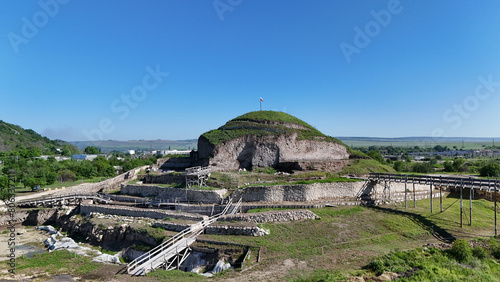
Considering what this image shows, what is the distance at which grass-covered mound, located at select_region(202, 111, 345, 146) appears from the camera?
129 feet

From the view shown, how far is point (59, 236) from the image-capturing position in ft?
83.6

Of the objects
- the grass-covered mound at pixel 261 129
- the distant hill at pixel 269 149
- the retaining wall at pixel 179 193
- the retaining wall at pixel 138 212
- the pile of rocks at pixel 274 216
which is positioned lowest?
the retaining wall at pixel 138 212

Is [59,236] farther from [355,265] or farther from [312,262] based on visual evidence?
[355,265]

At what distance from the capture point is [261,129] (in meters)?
40.9

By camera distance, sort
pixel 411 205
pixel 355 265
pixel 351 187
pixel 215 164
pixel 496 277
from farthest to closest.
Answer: pixel 215 164
pixel 351 187
pixel 411 205
pixel 355 265
pixel 496 277

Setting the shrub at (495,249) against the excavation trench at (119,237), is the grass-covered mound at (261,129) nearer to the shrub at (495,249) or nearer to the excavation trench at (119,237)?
the excavation trench at (119,237)

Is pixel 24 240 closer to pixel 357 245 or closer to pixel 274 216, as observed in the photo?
pixel 274 216

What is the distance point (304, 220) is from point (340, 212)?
12.2 ft

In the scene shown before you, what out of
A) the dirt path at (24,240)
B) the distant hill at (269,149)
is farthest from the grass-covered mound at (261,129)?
the dirt path at (24,240)

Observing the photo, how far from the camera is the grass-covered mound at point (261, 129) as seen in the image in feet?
129

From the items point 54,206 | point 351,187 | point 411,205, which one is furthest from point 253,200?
point 54,206

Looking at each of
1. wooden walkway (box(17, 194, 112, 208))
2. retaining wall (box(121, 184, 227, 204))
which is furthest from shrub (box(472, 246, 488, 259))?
wooden walkway (box(17, 194, 112, 208))

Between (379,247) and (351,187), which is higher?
(351,187)

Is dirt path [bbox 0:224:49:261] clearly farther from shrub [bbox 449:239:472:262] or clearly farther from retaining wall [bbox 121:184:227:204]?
shrub [bbox 449:239:472:262]
